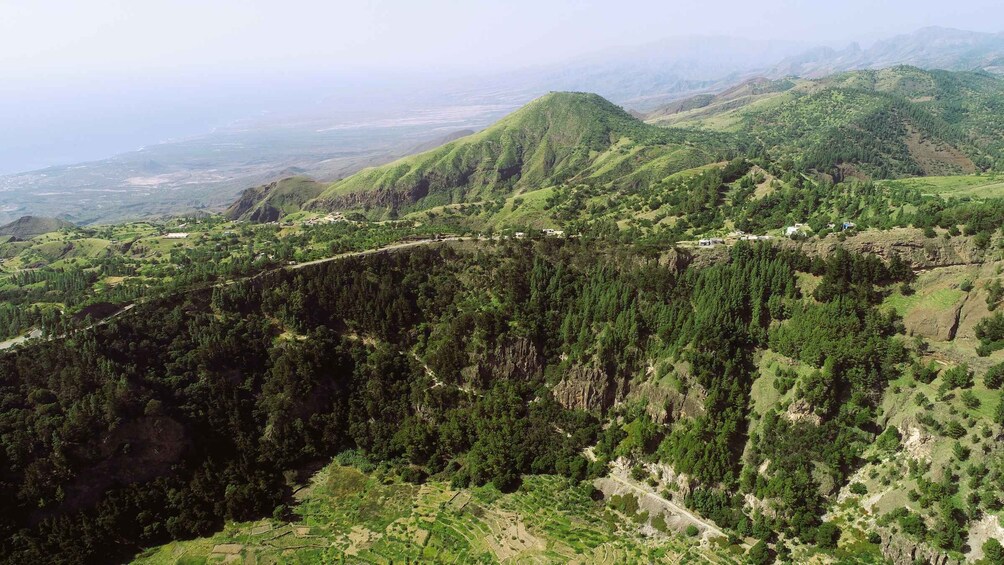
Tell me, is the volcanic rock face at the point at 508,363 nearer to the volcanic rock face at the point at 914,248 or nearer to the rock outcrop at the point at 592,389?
the rock outcrop at the point at 592,389

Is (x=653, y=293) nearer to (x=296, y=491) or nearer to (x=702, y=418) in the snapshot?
(x=702, y=418)

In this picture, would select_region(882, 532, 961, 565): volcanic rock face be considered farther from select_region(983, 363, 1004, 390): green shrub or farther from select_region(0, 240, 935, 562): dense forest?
select_region(983, 363, 1004, 390): green shrub

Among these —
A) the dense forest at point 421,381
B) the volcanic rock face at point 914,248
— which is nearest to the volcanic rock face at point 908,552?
the dense forest at point 421,381

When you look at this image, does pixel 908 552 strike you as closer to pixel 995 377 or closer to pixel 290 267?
pixel 995 377

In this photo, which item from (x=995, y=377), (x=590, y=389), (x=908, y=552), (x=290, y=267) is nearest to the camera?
(x=908, y=552)

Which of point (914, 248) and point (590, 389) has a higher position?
point (914, 248)

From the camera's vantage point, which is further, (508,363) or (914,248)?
(508,363)

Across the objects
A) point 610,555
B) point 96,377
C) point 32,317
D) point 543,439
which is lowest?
point 610,555

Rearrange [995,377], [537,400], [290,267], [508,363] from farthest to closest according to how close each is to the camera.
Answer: [290,267]
[508,363]
[537,400]
[995,377]

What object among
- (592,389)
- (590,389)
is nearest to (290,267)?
(590,389)

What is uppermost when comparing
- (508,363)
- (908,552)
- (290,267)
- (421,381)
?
(290,267)

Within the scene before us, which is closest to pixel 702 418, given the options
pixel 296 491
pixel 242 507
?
pixel 296 491
